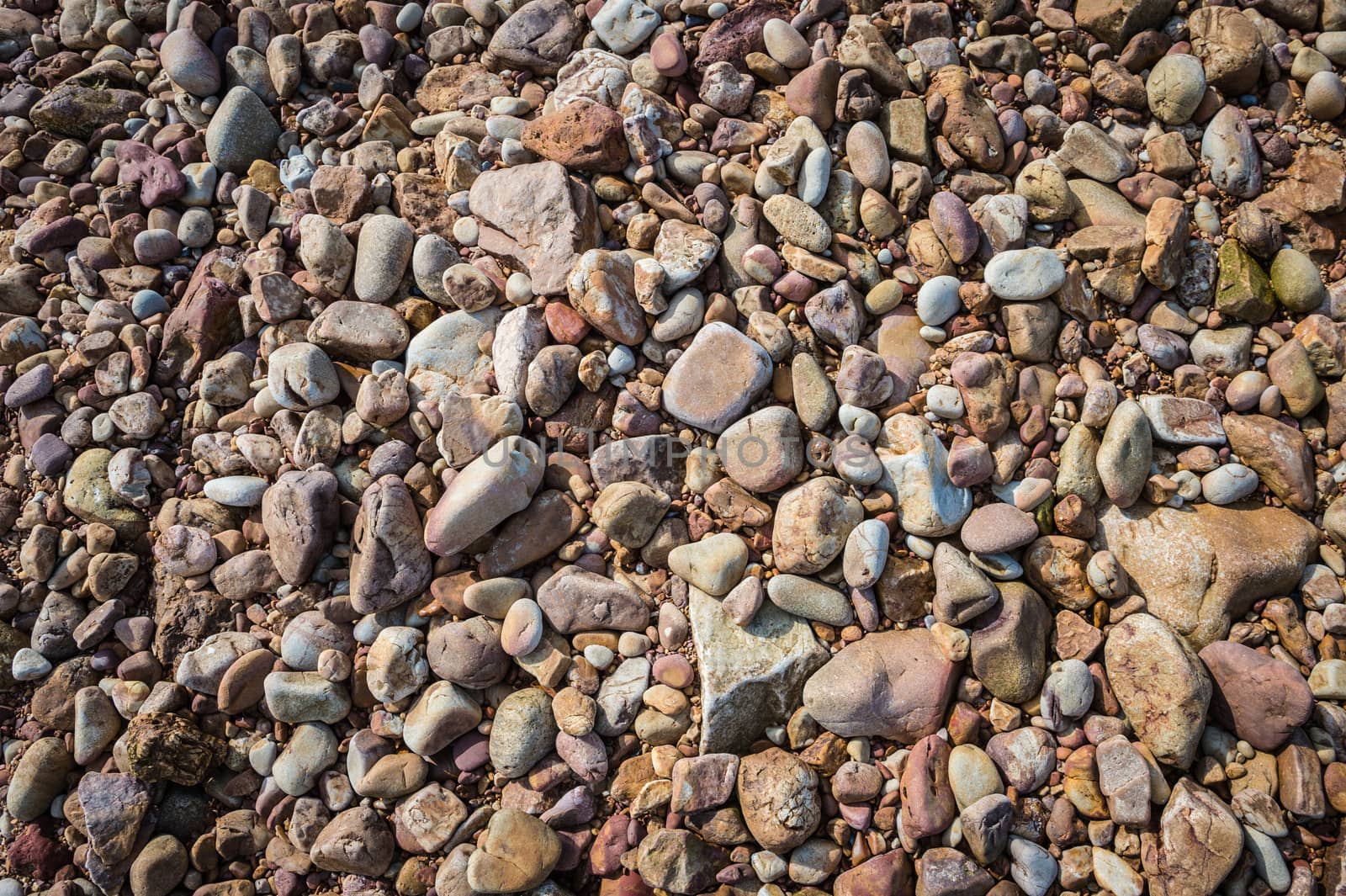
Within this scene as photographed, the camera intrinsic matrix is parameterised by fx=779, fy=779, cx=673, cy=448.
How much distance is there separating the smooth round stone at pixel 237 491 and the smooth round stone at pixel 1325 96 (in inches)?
161

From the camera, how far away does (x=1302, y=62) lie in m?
2.96

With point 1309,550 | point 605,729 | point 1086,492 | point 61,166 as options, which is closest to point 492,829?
point 605,729

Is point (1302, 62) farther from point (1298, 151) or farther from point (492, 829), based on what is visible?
point (492, 829)

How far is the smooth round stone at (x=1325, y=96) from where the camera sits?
2869 millimetres

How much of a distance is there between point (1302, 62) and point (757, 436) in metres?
2.57

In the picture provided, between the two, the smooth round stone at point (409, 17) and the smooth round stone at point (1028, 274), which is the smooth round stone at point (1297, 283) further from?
the smooth round stone at point (409, 17)

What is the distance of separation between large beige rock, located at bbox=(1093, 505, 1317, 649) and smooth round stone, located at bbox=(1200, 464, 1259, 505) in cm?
5

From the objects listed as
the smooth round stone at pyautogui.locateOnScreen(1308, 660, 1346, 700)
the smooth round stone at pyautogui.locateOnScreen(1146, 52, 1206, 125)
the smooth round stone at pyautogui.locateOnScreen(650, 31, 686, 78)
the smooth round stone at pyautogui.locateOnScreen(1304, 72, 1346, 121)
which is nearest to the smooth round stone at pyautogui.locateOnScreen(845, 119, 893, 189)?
the smooth round stone at pyautogui.locateOnScreen(650, 31, 686, 78)

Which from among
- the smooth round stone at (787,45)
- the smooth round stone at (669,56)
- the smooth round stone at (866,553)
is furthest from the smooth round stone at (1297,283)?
the smooth round stone at (669,56)

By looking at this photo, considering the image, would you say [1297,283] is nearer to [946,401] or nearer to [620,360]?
[946,401]

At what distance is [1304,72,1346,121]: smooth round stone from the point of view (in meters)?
2.87

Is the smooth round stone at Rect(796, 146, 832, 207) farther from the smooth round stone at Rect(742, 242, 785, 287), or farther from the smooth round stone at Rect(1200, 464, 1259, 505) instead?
the smooth round stone at Rect(1200, 464, 1259, 505)

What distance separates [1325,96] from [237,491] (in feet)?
13.8

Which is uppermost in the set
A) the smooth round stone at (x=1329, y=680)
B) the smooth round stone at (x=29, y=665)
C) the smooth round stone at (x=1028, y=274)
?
the smooth round stone at (x=1028, y=274)
